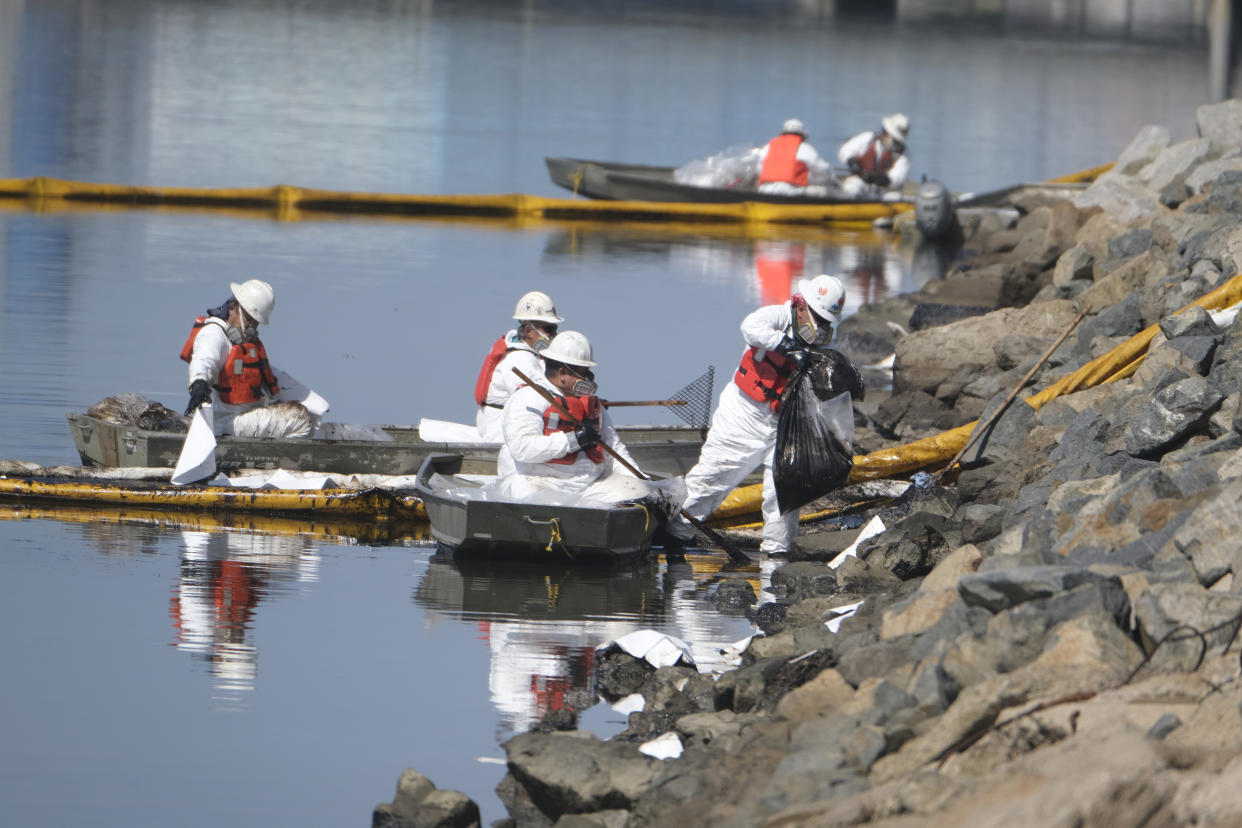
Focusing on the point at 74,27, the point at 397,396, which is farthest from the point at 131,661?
the point at 74,27

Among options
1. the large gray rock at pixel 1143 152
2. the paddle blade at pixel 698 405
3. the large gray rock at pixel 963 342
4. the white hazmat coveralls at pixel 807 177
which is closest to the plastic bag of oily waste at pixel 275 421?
the paddle blade at pixel 698 405

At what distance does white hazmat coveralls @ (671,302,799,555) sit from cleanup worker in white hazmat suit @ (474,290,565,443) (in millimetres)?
1304

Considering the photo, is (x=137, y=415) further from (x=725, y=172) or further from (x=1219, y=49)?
(x=1219, y=49)

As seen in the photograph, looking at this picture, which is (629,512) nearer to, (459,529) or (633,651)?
(459,529)

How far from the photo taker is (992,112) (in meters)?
48.4

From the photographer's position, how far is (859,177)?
29.5 m

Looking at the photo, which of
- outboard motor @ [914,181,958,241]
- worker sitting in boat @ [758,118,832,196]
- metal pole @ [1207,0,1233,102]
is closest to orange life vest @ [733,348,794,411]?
outboard motor @ [914,181,958,241]

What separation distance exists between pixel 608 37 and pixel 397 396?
47.7 metres

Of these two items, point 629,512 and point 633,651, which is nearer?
point 633,651

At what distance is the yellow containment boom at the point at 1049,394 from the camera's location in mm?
12898

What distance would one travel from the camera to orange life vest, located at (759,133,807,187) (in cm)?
2859

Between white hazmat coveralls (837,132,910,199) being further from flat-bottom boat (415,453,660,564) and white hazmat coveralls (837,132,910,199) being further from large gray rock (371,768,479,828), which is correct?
large gray rock (371,768,479,828)

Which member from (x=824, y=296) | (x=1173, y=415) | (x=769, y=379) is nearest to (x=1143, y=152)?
(x=824, y=296)

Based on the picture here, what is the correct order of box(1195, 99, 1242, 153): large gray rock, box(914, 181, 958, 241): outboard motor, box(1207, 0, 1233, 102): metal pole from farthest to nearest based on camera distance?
box(1207, 0, 1233, 102): metal pole → box(914, 181, 958, 241): outboard motor → box(1195, 99, 1242, 153): large gray rock
